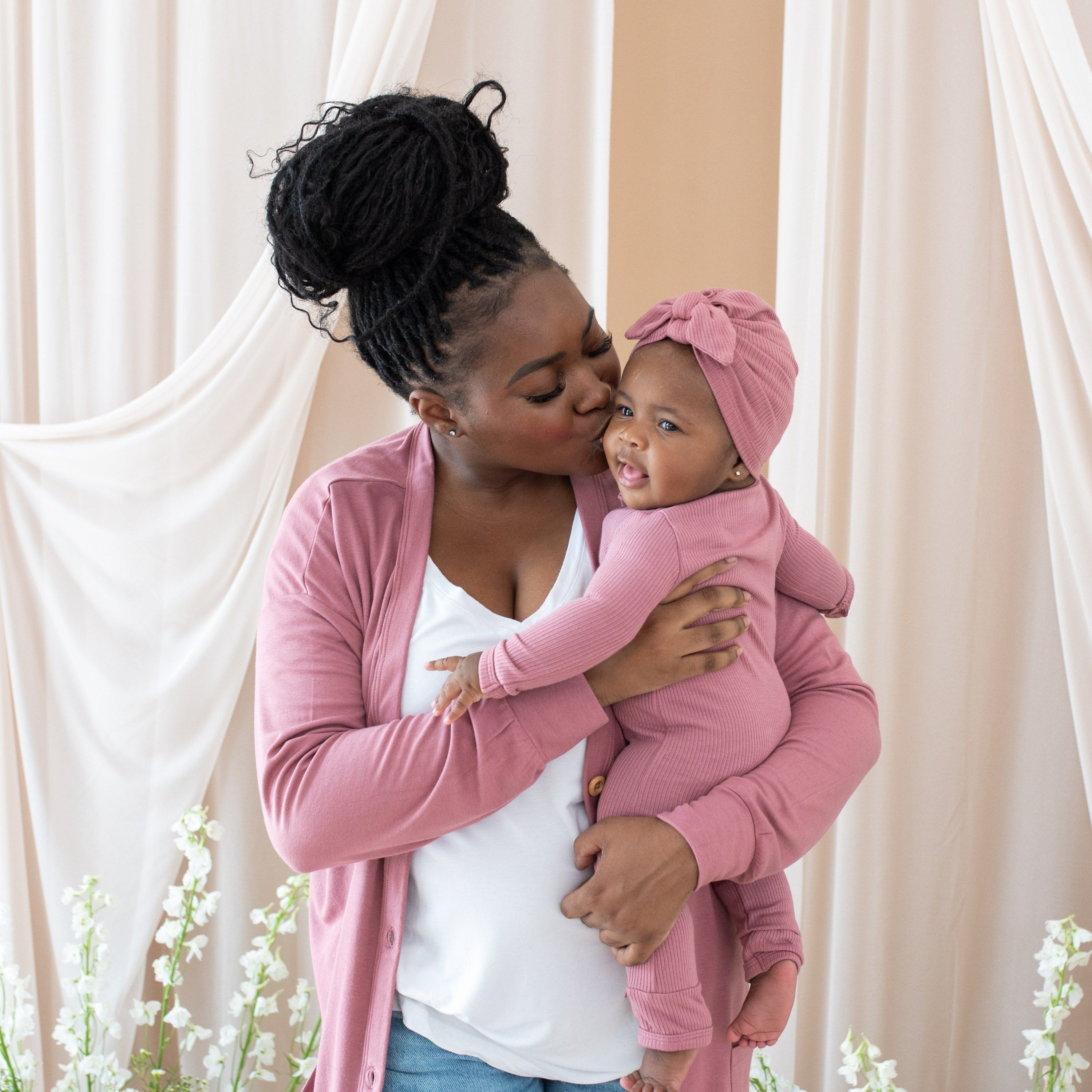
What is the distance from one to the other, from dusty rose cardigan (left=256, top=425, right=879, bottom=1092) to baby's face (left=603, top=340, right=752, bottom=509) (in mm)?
114

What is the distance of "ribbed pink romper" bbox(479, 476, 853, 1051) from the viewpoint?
1077 mm

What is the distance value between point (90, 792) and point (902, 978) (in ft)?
5.42

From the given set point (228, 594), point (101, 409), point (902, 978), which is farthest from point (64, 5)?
point (902, 978)

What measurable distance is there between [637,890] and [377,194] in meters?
0.81

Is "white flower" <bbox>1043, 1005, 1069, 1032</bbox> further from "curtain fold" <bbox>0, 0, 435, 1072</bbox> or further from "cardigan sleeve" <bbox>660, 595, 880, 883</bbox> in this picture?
"curtain fold" <bbox>0, 0, 435, 1072</bbox>

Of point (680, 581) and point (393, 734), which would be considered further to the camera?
point (680, 581)

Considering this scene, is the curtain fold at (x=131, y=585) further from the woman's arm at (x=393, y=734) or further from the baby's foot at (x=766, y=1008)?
the baby's foot at (x=766, y=1008)

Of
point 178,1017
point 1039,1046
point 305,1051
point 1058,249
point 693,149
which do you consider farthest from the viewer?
point 693,149

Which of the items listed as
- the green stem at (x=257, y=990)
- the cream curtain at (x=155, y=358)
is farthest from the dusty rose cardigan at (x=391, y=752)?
the cream curtain at (x=155, y=358)

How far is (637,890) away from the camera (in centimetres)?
108

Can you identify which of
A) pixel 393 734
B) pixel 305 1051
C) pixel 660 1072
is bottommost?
pixel 305 1051

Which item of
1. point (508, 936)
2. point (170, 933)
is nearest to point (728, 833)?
point (508, 936)

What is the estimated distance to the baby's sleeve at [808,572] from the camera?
1.33 m

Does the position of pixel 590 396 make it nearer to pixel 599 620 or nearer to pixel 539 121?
pixel 599 620
